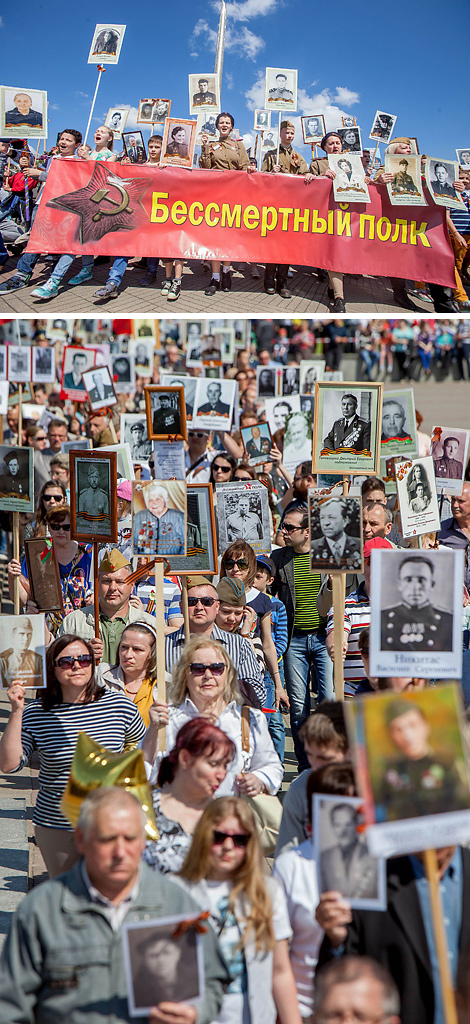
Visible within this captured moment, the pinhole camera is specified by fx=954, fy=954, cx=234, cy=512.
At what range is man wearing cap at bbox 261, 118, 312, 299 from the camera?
407 inches

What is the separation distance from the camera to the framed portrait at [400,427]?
27.1 feet

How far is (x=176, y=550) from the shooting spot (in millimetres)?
4992

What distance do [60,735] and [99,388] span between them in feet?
24.7

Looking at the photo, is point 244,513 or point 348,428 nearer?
point 348,428

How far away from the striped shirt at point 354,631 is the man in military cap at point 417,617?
Result: 5.43 ft

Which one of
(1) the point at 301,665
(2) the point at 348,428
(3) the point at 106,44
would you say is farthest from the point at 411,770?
(3) the point at 106,44

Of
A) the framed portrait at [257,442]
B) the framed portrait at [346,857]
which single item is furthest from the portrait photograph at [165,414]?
the framed portrait at [257,442]

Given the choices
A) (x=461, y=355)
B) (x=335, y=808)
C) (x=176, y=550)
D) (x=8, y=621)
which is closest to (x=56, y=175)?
(x=176, y=550)

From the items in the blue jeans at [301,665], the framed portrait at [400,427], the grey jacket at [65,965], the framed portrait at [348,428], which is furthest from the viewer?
the framed portrait at [400,427]

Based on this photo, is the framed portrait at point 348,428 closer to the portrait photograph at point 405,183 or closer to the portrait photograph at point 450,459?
the portrait photograph at point 450,459

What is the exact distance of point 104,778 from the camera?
299cm

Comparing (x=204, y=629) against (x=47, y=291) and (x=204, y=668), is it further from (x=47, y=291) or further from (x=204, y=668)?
(x=47, y=291)

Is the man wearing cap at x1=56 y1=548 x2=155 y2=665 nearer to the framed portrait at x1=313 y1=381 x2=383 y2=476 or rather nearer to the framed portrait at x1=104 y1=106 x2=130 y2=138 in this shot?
the framed portrait at x1=313 y1=381 x2=383 y2=476

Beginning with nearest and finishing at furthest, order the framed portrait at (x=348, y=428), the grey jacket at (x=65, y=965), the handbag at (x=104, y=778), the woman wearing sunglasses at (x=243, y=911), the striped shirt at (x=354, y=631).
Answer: the grey jacket at (x=65, y=965) < the woman wearing sunglasses at (x=243, y=911) < the handbag at (x=104, y=778) < the striped shirt at (x=354, y=631) < the framed portrait at (x=348, y=428)
